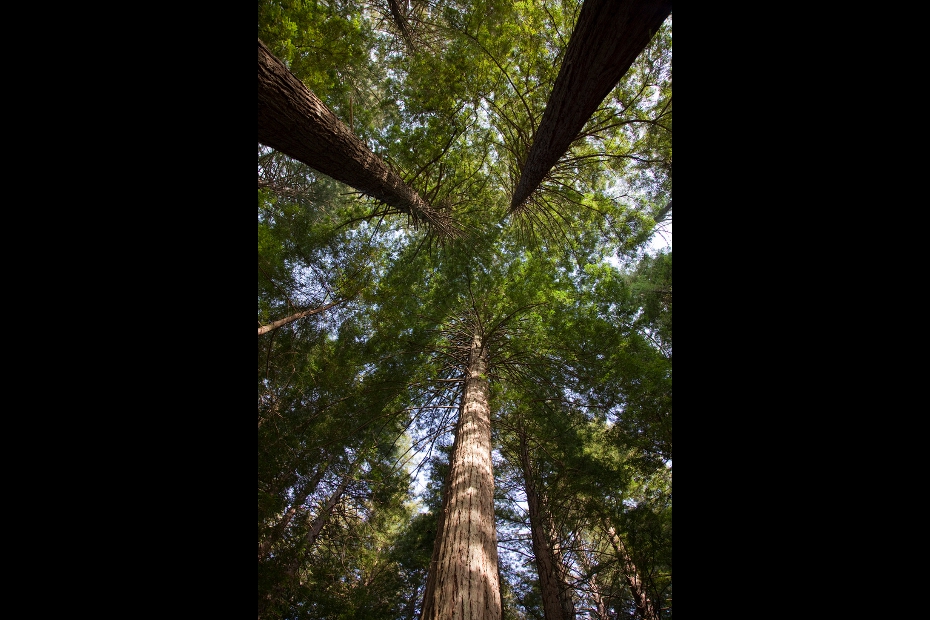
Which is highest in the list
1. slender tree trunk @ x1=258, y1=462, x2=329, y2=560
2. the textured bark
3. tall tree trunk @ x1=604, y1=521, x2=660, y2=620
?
the textured bark

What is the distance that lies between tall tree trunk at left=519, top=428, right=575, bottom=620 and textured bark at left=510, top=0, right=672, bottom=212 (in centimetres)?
487

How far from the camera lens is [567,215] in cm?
785

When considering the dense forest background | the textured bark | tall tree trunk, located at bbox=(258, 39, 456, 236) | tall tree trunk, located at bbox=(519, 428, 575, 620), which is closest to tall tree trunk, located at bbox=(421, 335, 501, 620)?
the dense forest background

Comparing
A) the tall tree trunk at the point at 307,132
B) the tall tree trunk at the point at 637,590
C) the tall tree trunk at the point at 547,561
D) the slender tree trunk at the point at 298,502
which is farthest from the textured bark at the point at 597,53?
the slender tree trunk at the point at 298,502

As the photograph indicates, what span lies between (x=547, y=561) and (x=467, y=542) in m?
4.39

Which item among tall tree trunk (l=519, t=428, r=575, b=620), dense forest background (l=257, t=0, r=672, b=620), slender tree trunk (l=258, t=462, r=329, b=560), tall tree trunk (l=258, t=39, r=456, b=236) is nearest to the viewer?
tall tree trunk (l=258, t=39, r=456, b=236)

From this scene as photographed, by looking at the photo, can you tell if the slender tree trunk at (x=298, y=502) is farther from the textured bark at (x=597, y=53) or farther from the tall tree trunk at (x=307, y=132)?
the textured bark at (x=597, y=53)

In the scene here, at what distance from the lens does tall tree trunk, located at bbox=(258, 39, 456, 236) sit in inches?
107

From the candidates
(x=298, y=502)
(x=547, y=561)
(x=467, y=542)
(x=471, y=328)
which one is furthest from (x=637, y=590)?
(x=471, y=328)

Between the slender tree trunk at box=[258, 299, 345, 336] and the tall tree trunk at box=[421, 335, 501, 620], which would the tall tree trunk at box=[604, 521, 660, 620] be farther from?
the slender tree trunk at box=[258, 299, 345, 336]

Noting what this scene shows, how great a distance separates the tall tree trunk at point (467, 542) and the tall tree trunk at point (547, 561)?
6.90 ft
